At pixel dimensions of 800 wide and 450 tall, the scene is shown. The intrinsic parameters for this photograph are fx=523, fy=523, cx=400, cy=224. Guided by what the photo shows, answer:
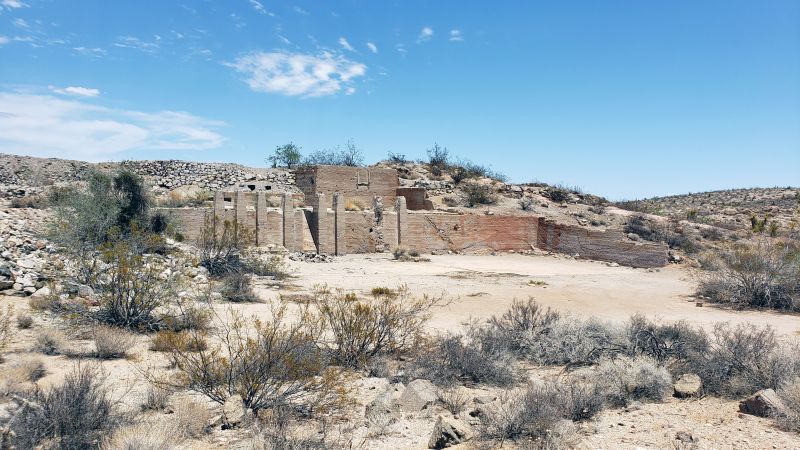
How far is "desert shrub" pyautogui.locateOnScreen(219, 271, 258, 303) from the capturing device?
1251 cm

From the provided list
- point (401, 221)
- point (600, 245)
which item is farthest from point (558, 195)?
point (401, 221)

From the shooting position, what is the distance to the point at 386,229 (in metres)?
26.1

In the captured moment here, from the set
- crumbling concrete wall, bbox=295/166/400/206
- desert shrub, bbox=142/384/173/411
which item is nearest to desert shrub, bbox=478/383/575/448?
desert shrub, bbox=142/384/173/411

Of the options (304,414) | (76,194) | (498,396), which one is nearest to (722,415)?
(498,396)

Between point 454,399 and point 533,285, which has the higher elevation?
point 454,399

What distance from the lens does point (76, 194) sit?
17312mm

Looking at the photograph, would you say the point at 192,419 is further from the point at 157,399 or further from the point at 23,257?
the point at 23,257

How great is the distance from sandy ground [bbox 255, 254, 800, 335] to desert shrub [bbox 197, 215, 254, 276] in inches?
78.2

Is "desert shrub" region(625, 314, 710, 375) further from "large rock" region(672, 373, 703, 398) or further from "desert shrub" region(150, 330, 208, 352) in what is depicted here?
"desert shrub" region(150, 330, 208, 352)

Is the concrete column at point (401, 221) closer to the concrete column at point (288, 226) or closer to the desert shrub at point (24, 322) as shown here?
the concrete column at point (288, 226)

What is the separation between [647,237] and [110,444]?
26264 mm

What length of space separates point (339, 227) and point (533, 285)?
10599 mm

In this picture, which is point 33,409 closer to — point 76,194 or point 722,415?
point 722,415

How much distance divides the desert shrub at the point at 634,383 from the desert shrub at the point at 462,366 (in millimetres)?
1269
